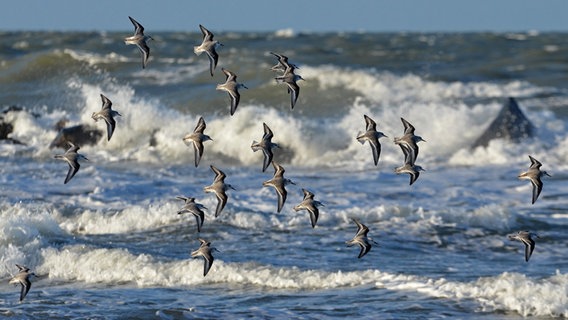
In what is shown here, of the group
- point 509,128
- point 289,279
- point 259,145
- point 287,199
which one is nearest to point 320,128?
point 509,128

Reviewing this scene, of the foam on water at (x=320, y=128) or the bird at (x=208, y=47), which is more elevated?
the foam on water at (x=320, y=128)

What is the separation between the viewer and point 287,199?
17594 mm

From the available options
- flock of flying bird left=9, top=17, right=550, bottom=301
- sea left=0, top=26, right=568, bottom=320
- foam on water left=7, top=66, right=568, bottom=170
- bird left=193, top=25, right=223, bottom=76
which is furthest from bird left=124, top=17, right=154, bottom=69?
foam on water left=7, top=66, right=568, bottom=170

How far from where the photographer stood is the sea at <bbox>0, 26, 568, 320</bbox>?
11555 millimetres

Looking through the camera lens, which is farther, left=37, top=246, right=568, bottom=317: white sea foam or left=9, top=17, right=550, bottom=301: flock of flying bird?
left=37, top=246, right=568, bottom=317: white sea foam

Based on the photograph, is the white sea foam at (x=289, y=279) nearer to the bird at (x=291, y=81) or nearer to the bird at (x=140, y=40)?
the bird at (x=291, y=81)

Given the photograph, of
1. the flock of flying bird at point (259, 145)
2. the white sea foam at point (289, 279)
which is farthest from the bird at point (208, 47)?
the white sea foam at point (289, 279)

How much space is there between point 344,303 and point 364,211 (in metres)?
4.87

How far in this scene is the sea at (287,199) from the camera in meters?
11.6

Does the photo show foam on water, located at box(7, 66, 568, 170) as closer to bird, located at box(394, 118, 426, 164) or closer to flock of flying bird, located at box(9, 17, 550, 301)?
bird, located at box(394, 118, 426, 164)

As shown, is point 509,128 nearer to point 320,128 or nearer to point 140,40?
point 320,128

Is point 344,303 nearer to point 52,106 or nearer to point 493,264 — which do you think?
point 493,264

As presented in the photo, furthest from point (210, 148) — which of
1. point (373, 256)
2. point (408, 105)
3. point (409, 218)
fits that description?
point (373, 256)

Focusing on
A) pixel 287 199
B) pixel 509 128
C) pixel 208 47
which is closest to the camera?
pixel 208 47
